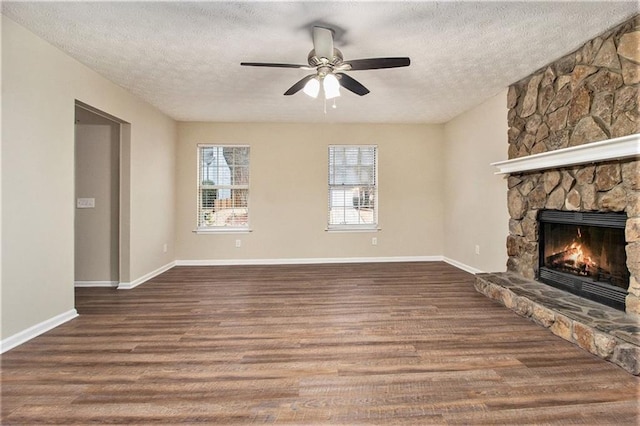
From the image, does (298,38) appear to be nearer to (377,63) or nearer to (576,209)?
(377,63)

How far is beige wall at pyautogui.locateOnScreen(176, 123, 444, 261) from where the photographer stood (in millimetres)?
5293

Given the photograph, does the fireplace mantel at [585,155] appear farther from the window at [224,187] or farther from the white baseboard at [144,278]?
the white baseboard at [144,278]

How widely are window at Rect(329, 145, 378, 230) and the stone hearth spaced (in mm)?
2539

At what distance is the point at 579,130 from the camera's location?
277 cm

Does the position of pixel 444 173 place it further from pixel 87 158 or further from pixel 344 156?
pixel 87 158

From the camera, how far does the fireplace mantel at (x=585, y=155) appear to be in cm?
209

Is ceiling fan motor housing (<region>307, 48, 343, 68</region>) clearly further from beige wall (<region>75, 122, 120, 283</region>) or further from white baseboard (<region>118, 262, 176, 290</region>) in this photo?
white baseboard (<region>118, 262, 176, 290</region>)

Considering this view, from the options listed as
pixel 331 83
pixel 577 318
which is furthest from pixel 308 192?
pixel 577 318

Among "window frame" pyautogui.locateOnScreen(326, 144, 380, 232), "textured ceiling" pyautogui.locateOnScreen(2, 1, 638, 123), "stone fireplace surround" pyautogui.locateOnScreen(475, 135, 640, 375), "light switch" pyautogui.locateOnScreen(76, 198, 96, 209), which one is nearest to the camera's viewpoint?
"stone fireplace surround" pyautogui.locateOnScreen(475, 135, 640, 375)

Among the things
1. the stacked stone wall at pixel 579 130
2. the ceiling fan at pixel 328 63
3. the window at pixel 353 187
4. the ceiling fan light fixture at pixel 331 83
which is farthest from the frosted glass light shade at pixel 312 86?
the window at pixel 353 187

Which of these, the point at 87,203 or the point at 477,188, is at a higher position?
the point at 477,188

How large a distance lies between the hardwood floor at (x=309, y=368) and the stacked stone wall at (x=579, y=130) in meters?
1.03

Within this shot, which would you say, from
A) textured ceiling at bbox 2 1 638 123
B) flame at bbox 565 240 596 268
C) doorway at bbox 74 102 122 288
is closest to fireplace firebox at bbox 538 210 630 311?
flame at bbox 565 240 596 268

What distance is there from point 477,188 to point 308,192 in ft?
8.87
